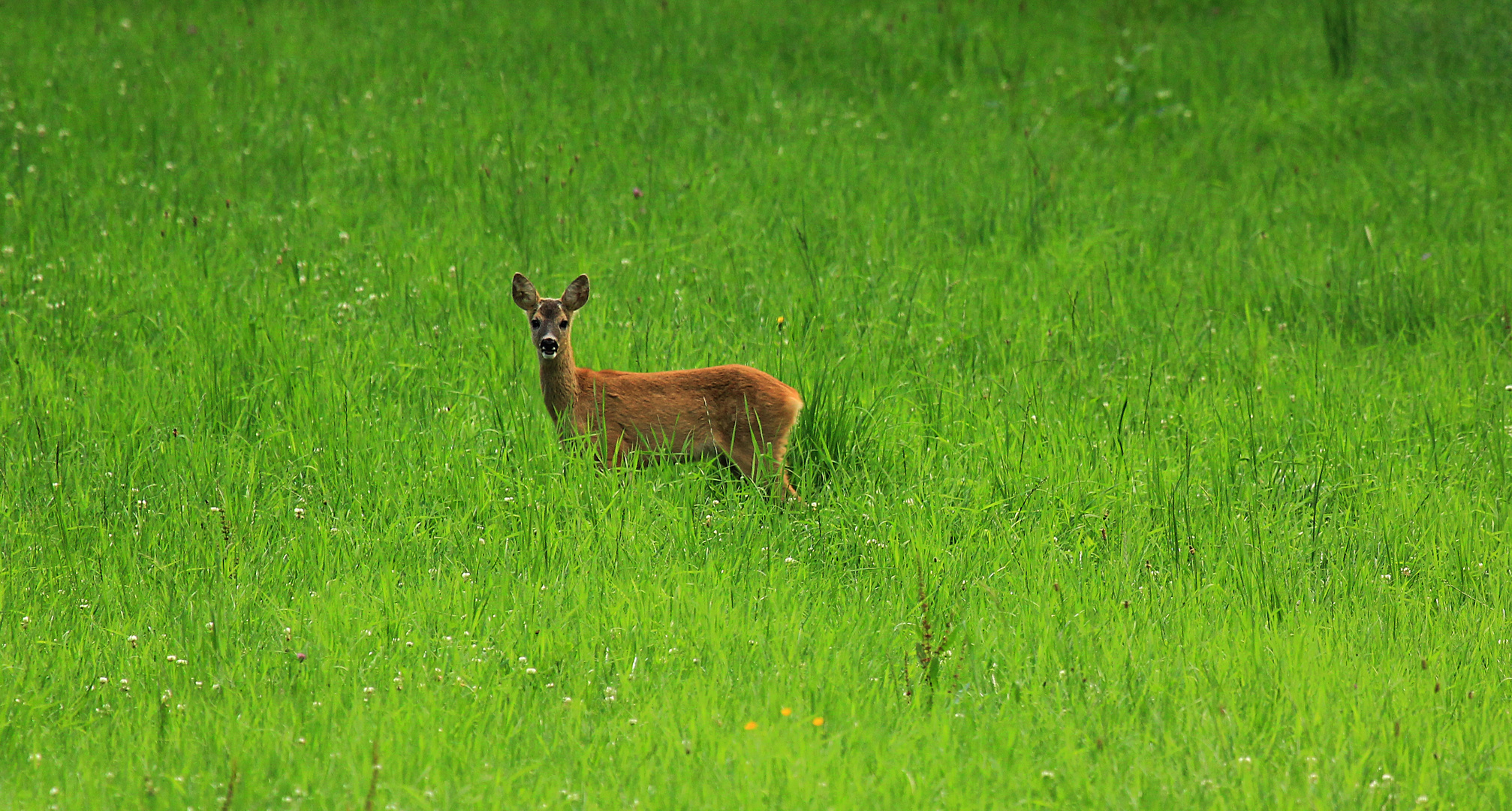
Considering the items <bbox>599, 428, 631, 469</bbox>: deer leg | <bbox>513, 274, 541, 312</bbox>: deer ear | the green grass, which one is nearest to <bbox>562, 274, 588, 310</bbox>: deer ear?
<bbox>513, 274, 541, 312</bbox>: deer ear

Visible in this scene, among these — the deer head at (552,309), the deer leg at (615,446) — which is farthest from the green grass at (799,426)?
the deer head at (552,309)

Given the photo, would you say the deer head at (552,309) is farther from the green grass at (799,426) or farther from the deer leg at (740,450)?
the deer leg at (740,450)

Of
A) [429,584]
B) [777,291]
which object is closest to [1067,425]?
[777,291]

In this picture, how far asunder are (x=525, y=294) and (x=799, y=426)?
1.46 metres

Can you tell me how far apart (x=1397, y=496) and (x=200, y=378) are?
5677 mm

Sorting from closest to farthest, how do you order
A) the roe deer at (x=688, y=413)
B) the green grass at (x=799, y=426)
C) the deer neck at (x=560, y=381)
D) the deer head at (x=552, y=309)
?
the green grass at (x=799, y=426), the roe deer at (x=688, y=413), the deer head at (x=552, y=309), the deer neck at (x=560, y=381)

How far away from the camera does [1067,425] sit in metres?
6.49

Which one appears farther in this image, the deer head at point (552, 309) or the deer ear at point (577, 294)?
the deer ear at point (577, 294)

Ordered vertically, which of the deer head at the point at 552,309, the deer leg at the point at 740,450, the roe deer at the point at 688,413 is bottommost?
the deer leg at the point at 740,450

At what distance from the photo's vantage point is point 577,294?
6277mm

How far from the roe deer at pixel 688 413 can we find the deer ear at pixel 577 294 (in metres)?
0.15

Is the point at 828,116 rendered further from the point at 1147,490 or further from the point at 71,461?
the point at 71,461

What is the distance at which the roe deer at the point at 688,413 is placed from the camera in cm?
595

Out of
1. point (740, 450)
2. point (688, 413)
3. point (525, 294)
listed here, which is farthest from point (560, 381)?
point (740, 450)
